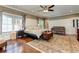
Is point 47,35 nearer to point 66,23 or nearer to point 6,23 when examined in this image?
point 66,23

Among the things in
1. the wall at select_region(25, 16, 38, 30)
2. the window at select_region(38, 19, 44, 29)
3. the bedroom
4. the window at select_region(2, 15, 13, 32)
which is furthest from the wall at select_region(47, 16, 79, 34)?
the window at select_region(2, 15, 13, 32)

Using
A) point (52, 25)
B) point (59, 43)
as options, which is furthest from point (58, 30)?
point (59, 43)

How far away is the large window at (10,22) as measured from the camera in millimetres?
1875

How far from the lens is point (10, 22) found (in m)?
1.94

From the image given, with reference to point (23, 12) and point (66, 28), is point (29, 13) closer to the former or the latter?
point (23, 12)

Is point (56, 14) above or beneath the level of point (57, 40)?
above

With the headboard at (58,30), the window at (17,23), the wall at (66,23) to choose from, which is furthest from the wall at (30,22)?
the headboard at (58,30)

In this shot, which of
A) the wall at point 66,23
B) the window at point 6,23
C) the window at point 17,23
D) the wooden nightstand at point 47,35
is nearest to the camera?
the window at point 6,23

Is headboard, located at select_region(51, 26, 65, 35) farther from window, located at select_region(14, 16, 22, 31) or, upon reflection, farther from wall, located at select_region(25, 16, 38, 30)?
window, located at select_region(14, 16, 22, 31)

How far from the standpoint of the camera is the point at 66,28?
2.23 metres

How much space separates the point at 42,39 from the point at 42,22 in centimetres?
64

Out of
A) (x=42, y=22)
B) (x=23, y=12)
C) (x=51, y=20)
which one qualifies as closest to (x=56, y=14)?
(x=51, y=20)

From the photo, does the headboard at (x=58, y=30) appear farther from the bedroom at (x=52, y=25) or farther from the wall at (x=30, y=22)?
the wall at (x=30, y=22)

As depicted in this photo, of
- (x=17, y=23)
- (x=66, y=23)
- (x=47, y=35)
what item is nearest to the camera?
(x=17, y=23)
